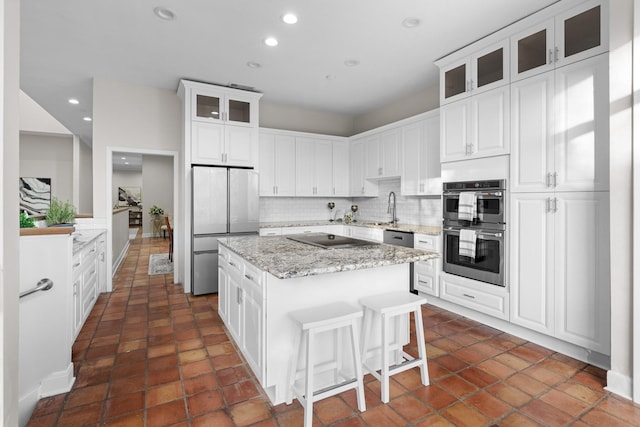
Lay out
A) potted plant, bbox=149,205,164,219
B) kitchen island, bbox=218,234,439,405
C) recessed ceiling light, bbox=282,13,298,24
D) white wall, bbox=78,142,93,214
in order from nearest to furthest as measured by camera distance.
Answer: kitchen island, bbox=218,234,439,405
recessed ceiling light, bbox=282,13,298,24
white wall, bbox=78,142,93,214
potted plant, bbox=149,205,164,219

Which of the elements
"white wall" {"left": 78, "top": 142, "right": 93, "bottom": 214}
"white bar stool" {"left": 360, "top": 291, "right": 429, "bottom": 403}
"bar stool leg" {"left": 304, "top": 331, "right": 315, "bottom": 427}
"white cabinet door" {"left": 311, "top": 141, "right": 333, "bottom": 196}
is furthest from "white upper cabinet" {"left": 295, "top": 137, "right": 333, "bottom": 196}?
"white wall" {"left": 78, "top": 142, "right": 93, "bottom": 214}

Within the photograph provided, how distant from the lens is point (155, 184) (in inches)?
409

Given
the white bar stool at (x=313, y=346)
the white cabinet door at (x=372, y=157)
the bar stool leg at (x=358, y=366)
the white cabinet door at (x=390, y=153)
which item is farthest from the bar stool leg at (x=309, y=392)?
the white cabinet door at (x=372, y=157)

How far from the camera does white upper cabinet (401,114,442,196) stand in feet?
13.4

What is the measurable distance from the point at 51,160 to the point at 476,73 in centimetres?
990

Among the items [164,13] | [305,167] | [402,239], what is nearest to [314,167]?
[305,167]

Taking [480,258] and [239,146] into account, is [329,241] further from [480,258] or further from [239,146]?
[239,146]

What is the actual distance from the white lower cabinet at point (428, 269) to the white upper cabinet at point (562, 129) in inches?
44.1

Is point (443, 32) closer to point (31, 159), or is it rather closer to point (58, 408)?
point (58, 408)

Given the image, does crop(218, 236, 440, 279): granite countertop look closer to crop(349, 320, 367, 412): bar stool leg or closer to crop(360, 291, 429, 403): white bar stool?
crop(360, 291, 429, 403): white bar stool

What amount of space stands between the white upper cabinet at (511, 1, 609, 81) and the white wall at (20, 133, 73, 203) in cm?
938

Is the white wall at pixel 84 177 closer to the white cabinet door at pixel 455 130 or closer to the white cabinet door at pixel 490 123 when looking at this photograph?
the white cabinet door at pixel 455 130

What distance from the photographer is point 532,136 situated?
275 centimetres

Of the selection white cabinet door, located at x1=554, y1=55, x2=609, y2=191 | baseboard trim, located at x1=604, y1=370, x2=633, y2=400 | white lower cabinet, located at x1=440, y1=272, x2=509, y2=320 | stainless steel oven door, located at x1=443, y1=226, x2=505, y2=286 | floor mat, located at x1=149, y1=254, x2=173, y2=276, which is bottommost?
baseboard trim, located at x1=604, y1=370, x2=633, y2=400
